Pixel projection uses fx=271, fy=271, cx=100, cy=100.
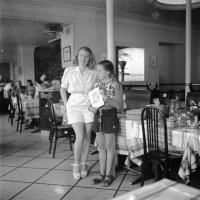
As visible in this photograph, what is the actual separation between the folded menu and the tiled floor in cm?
87

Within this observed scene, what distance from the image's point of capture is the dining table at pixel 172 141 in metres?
2.31

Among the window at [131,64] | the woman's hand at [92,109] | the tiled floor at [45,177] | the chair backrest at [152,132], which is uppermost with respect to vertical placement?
the window at [131,64]

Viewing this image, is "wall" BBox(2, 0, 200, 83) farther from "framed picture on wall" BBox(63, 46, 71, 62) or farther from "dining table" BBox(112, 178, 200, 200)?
"dining table" BBox(112, 178, 200, 200)

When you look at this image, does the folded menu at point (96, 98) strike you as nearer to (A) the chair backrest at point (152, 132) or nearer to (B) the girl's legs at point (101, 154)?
(B) the girl's legs at point (101, 154)

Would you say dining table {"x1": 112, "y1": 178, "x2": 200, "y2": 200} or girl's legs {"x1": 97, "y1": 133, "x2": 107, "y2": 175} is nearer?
dining table {"x1": 112, "y1": 178, "x2": 200, "y2": 200}

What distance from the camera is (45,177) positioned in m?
3.20

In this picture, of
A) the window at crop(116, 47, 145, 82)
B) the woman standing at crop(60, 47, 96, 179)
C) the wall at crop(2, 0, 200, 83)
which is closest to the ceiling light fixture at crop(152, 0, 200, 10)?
the wall at crop(2, 0, 200, 83)

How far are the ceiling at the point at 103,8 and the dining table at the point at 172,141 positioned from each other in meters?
3.65

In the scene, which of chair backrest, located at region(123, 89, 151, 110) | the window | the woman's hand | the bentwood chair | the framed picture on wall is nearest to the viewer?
the bentwood chair

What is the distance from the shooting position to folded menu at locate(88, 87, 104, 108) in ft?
8.94

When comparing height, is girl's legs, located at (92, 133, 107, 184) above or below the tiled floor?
above

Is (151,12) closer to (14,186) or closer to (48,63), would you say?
(14,186)

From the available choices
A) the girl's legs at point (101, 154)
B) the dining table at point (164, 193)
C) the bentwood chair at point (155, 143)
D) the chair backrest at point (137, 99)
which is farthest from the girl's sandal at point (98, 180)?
the dining table at point (164, 193)

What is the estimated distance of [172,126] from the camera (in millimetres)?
2535
